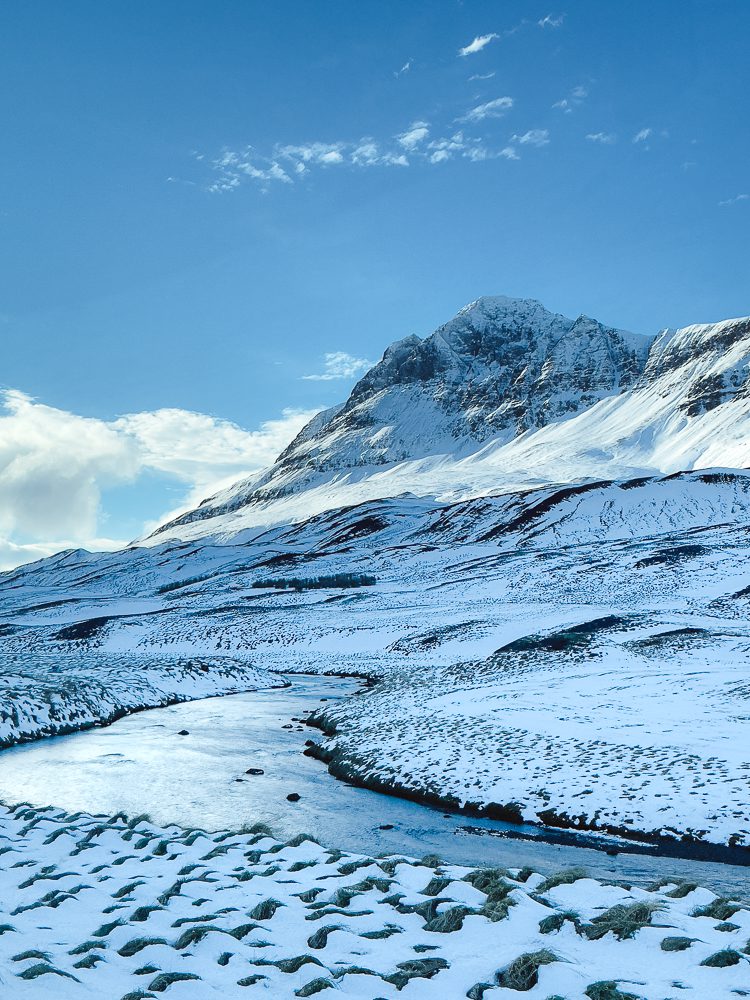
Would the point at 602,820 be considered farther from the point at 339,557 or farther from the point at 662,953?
the point at 339,557

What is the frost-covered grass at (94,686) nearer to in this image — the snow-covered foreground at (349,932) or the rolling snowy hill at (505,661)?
the rolling snowy hill at (505,661)

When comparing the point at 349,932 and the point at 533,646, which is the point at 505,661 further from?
the point at 349,932

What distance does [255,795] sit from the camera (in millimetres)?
19344

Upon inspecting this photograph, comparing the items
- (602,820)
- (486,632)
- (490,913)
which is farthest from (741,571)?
(490,913)

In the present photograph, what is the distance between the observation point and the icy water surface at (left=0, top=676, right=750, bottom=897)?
14469mm

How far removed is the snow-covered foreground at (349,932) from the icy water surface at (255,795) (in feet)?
12.6

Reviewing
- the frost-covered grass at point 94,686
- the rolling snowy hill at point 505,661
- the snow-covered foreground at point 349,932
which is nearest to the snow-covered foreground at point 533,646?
the rolling snowy hill at point 505,661

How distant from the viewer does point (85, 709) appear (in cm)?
3297

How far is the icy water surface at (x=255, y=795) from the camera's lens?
14.5 meters

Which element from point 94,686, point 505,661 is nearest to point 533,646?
point 505,661

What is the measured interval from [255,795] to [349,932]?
11.7 metres

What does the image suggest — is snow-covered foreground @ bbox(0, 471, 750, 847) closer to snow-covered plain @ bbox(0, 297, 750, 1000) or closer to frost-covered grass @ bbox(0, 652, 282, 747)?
snow-covered plain @ bbox(0, 297, 750, 1000)

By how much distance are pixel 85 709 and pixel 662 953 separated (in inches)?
1228

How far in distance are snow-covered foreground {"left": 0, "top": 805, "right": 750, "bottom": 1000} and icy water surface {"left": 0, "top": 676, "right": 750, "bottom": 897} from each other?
383 centimetres
